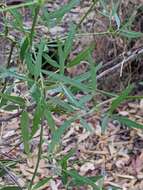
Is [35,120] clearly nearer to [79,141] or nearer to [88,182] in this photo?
[88,182]

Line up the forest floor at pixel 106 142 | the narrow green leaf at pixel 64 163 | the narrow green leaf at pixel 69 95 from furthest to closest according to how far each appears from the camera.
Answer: the forest floor at pixel 106 142 → the narrow green leaf at pixel 64 163 → the narrow green leaf at pixel 69 95

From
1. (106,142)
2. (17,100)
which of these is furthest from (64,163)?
(106,142)

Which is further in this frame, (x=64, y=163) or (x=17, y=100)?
(x=64, y=163)

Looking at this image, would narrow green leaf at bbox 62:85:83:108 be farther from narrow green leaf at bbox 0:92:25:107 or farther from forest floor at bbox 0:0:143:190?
forest floor at bbox 0:0:143:190

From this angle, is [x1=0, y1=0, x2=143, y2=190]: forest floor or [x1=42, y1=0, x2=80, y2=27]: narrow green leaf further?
[x1=0, y1=0, x2=143, y2=190]: forest floor

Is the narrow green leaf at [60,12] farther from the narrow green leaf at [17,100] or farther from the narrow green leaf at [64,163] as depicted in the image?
the narrow green leaf at [64,163]

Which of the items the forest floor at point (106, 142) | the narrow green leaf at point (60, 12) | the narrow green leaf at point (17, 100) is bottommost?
the forest floor at point (106, 142)

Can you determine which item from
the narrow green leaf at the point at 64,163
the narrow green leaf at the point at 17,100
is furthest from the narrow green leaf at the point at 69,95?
the narrow green leaf at the point at 64,163

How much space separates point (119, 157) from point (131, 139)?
12cm

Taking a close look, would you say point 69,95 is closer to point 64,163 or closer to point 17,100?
point 17,100

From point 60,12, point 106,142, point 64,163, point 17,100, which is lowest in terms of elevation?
point 106,142

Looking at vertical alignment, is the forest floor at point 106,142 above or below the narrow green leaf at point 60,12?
below

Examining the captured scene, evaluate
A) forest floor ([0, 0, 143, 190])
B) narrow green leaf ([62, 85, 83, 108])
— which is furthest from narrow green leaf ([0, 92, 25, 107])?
forest floor ([0, 0, 143, 190])

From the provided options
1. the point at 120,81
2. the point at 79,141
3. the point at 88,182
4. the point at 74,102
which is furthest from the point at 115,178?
the point at 74,102
